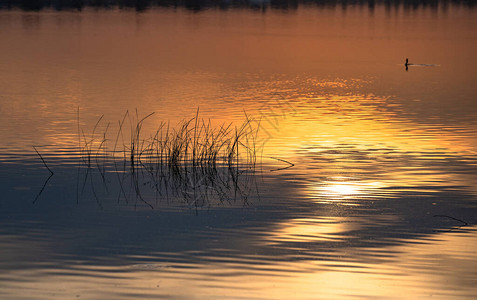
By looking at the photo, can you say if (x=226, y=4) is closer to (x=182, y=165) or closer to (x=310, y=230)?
(x=182, y=165)

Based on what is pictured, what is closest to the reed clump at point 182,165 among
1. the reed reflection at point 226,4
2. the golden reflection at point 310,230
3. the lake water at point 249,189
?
the lake water at point 249,189

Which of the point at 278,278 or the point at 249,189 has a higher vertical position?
the point at 278,278

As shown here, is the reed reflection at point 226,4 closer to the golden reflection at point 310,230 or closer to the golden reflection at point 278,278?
the golden reflection at point 310,230

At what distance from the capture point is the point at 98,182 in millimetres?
13797

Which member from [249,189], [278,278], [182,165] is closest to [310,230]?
[278,278]

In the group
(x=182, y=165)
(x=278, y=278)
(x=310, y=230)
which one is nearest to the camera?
(x=278, y=278)

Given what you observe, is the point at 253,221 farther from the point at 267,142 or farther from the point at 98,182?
the point at 267,142

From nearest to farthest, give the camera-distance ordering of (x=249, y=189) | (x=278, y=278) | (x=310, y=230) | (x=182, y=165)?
(x=278, y=278) < (x=310, y=230) < (x=249, y=189) < (x=182, y=165)

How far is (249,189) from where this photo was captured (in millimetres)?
13508

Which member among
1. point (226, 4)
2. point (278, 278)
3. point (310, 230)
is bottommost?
point (226, 4)

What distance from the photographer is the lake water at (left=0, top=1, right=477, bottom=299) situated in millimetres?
9211

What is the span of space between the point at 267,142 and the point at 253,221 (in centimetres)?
621

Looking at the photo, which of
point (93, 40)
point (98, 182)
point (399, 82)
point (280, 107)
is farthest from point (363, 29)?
point (98, 182)

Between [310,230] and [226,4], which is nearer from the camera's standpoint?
[310,230]
